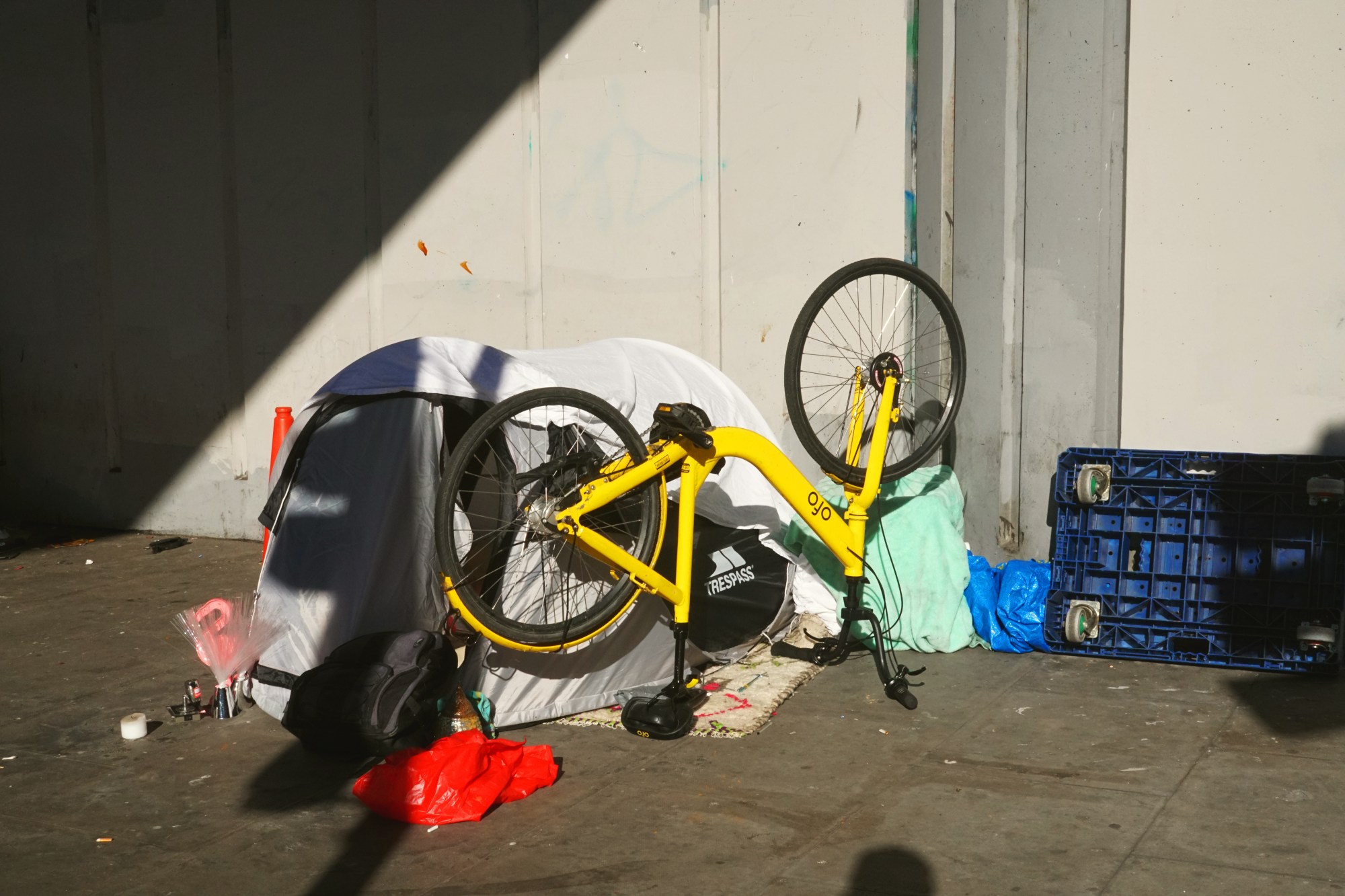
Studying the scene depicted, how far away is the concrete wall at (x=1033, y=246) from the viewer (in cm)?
559

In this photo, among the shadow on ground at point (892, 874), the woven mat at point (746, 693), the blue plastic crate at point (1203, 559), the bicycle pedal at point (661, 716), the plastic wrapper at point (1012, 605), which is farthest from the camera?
the plastic wrapper at point (1012, 605)

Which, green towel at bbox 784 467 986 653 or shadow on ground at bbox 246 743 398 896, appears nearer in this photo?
shadow on ground at bbox 246 743 398 896

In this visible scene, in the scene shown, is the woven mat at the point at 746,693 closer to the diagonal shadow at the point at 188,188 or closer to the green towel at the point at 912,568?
the green towel at the point at 912,568

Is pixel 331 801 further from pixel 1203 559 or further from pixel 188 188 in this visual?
pixel 188 188

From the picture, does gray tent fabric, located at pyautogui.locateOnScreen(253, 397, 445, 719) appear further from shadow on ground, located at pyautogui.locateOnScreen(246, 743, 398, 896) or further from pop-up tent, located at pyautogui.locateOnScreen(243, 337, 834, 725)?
shadow on ground, located at pyautogui.locateOnScreen(246, 743, 398, 896)

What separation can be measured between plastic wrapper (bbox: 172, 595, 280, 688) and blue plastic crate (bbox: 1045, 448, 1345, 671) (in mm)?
3280

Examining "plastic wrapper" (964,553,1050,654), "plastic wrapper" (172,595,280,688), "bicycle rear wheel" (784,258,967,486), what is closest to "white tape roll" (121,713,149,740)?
"plastic wrapper" (172,595,280,688)

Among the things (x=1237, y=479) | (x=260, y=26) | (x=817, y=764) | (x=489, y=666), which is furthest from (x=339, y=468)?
(x=260, y=26)

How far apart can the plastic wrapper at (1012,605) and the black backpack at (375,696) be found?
8.00 ft

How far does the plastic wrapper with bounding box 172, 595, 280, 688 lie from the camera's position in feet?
15.5

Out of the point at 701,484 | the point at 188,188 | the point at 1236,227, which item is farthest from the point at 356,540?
the point at 188,188

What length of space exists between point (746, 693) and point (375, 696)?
1.50 meters

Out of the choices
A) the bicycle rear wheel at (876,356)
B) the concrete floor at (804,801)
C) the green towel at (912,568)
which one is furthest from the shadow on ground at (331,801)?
the bicycle rear wheel at (876,356)

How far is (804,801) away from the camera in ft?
12.6
